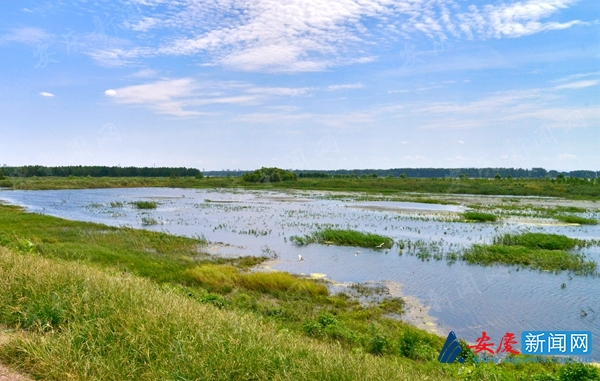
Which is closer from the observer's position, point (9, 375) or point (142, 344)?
point (9, 375)

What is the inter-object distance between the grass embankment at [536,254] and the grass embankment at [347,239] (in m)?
4.04

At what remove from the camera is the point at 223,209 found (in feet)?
132

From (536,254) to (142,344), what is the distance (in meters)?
18.3

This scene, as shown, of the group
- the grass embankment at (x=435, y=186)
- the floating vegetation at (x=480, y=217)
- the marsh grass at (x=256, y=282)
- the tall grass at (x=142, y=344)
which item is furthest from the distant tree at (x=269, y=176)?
the tall grass at (x=142, y=344)

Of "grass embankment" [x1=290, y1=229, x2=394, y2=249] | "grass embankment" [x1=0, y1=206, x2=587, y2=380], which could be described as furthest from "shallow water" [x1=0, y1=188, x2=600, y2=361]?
"grass embankment" [x1=0, y1=206, x2=587, y2=380]

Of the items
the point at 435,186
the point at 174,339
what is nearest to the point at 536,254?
the point at 174,339

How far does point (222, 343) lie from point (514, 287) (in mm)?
12477

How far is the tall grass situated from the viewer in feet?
15.5

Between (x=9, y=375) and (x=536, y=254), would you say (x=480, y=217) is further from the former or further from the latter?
(x=9, y=375)

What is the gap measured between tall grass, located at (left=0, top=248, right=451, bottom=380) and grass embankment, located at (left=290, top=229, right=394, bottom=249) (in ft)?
51.3

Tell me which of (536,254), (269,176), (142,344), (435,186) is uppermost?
(269,176)

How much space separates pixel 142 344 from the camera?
204 inches

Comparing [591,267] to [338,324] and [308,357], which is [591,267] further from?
[308,357]

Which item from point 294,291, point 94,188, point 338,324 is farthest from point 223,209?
point 94,188
